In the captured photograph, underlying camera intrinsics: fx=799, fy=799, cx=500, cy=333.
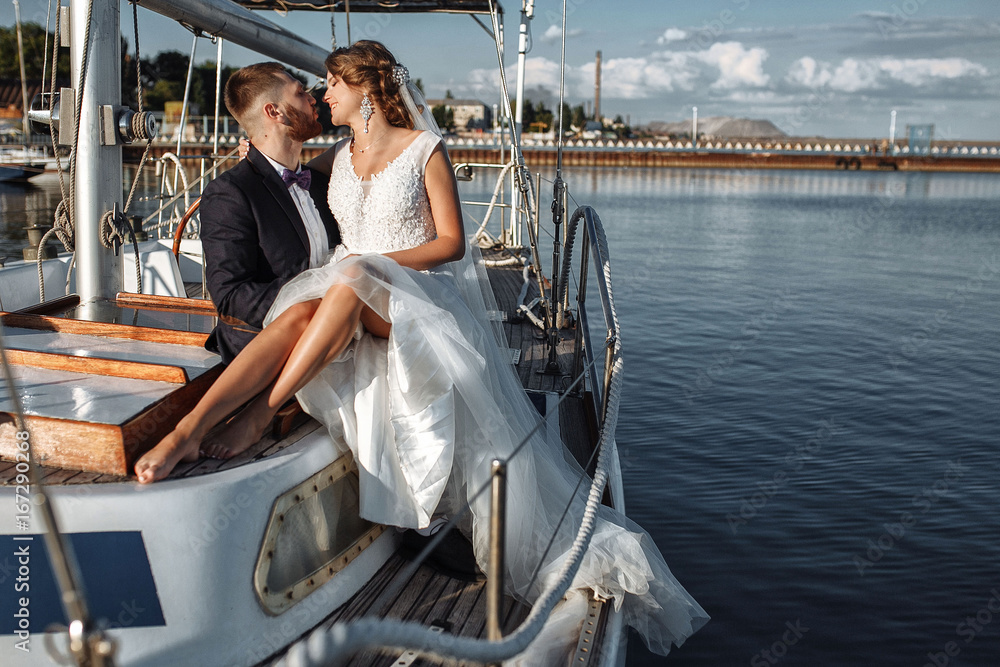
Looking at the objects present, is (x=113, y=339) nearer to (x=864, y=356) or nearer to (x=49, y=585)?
(x=49, y=585)

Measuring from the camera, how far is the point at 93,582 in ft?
6.93

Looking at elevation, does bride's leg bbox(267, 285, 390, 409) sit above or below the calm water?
above

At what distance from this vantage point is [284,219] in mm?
3061

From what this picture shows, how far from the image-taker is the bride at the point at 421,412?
2568mm

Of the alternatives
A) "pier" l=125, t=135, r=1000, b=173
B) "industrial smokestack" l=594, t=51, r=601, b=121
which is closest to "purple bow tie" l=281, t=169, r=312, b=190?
"pier" l=125, t=135, r=1000, b=173

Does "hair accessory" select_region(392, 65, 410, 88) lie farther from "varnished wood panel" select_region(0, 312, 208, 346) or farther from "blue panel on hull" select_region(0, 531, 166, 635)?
"blue panel on hull" select_region(0, 531, 166, 635)

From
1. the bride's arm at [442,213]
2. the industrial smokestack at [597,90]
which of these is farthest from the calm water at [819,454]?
the industrial smokestack at [597,90]

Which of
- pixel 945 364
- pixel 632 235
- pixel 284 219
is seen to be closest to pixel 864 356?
pixel 945 364

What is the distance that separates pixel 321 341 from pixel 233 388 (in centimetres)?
30

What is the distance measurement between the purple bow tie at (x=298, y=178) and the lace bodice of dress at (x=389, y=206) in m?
0.12

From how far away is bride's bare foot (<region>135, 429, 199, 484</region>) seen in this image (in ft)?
7.28

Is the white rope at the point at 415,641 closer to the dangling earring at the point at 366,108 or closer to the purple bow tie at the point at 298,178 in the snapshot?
the purple bow tie at the point at 298,178

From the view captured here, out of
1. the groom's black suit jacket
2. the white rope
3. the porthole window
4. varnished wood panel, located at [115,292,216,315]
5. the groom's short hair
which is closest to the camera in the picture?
the white rope

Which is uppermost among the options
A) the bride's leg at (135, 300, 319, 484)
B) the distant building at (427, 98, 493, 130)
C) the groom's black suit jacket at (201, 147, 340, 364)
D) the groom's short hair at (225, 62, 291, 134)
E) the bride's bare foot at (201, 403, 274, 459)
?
the distant building at (427, 98, 493, 130)
